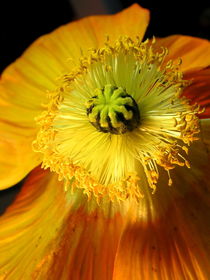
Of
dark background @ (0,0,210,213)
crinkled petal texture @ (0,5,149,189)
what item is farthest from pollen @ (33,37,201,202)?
dark background @ (0,0,210,213)

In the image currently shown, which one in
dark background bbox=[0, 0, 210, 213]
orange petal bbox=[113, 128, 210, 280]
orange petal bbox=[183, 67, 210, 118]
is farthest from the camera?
dark background bbox=[0, 0, 210, 213]

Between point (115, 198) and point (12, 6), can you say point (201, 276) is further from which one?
point (12, 6)

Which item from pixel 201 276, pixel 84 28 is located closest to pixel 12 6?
pixel 84 28

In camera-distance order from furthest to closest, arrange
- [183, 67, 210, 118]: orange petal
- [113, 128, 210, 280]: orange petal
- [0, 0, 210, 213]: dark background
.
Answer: [0, 0, 210, 213]: dark background, [183, 67, 210, 118]: orange petal, [113, 128, 210, 280]: orange petal

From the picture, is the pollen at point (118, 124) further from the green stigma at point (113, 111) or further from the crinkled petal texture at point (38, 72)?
the crinkled petal texture at point (38, 72)

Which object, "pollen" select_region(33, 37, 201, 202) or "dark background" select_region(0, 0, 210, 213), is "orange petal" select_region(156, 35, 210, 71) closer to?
"pollen" select_region(33, 37, 201, 202)

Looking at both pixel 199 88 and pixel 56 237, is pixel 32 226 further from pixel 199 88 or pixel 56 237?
pixel 199 88

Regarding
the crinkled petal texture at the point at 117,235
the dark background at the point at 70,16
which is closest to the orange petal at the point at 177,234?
the crinkled petal texture at the point at 117,235
